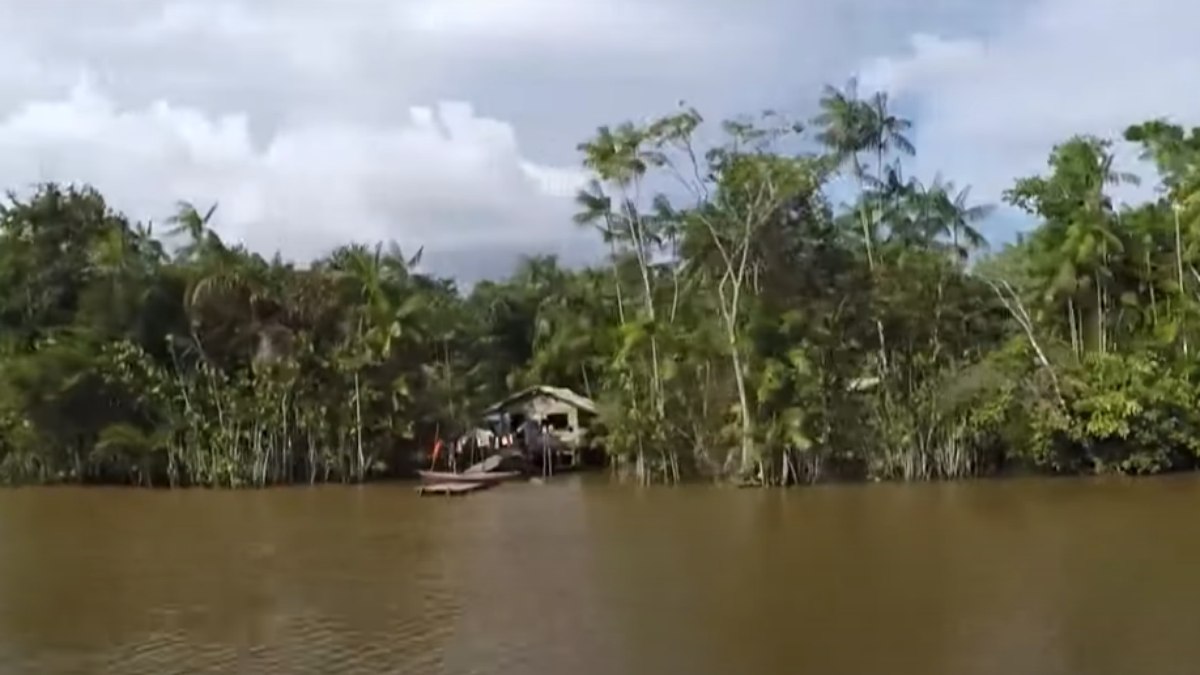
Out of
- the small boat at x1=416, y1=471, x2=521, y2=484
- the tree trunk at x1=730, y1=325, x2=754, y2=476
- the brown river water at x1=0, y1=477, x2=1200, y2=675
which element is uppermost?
the tree trunk at x1=730, y1=325, x2=754, y2=476

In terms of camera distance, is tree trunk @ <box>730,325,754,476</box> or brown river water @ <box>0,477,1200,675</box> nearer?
brown river water @ <box>0,477,1200,675</box>

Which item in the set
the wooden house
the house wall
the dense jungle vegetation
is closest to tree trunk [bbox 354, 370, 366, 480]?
the dense jungle vegetation

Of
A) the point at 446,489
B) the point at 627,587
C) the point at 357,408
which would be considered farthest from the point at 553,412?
the point at 627,587

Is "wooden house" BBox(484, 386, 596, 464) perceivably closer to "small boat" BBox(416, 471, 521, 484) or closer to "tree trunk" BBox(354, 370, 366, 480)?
"small boat" BBox(416, 471, 521, 484)

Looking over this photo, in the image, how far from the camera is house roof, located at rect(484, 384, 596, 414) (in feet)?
127

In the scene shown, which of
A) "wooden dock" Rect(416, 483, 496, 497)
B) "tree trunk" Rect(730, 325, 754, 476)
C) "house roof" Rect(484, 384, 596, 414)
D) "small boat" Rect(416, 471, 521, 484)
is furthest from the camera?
"house roof" Rect(484, 384, 596, 414)

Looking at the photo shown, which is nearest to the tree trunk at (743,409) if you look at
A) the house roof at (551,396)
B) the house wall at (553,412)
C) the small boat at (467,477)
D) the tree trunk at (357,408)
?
the small boat at (467,477)

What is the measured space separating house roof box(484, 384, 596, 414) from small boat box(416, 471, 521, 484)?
3672mm

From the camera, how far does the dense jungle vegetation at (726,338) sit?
3048 cm

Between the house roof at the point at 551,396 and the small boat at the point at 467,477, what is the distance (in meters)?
3.67

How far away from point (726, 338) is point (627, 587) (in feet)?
47.6

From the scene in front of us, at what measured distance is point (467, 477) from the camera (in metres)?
32.3

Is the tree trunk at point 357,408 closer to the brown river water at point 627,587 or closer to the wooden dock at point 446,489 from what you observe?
the wooden dock at point 446,489

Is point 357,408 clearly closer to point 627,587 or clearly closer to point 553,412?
point 553,412
